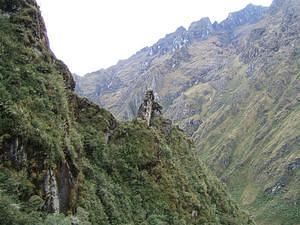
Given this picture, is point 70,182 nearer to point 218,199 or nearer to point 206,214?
point 206,214

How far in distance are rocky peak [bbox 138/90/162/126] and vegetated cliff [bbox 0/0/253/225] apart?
2.79 m

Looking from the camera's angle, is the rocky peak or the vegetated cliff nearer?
the vegetated cliff

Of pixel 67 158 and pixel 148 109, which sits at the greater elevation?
pixel 67 158

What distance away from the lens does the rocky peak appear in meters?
93.1

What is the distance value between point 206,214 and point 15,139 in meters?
44.0

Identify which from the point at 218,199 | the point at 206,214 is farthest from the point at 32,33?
the point at 218,199

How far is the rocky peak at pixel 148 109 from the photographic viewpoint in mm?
93062

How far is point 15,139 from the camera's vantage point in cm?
4403

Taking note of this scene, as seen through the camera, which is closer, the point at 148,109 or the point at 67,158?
the point at 67,158

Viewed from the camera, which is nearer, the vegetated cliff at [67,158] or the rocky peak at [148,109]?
the vegetated cliff at [67,158]

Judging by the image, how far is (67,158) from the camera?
52.6 metres

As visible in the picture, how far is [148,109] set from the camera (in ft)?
315

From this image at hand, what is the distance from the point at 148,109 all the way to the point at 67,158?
44.3m

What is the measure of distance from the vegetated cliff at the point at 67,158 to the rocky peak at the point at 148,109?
2786 millimetres
